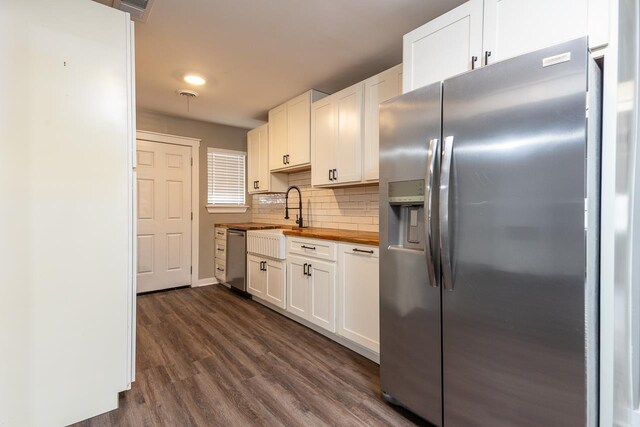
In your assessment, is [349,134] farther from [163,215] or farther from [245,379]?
[163,215]

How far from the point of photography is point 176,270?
429 centimetres

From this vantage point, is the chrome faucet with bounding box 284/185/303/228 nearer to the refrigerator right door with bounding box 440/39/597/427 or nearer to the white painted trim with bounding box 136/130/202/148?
the white painted trim with bounding box 136/130/202/148

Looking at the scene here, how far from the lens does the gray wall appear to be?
13.9 feet

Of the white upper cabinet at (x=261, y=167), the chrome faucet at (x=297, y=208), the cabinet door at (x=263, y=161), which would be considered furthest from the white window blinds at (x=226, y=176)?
the chrome faucet at (x=297, y=208)

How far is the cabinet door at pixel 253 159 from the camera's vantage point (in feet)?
14.3

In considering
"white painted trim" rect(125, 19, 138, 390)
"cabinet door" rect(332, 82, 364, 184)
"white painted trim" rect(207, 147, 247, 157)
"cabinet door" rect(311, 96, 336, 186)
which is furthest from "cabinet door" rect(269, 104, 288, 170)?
"white painted trim" rect(125, 19, 138, 390)

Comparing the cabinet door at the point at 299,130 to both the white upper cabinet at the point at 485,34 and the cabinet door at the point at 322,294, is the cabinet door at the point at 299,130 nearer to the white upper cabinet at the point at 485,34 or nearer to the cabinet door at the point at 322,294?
the cabinet door at the point at 322,294

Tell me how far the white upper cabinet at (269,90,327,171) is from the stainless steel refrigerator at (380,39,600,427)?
1820mm

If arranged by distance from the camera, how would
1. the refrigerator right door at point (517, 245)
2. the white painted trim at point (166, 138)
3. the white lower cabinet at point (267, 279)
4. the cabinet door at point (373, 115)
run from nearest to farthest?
the refrigerator right door at point (517, 245) → the cabinet door at point (373, 115) → the white lower cabinet at point (267, 279) → the white painted trim at point (166, 138)

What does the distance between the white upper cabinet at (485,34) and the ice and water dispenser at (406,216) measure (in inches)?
25.0

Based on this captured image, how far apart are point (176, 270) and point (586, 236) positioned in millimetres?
4426

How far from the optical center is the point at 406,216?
1.75 m

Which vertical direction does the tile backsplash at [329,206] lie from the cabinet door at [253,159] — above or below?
below

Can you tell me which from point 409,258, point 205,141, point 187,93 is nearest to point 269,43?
point 187,93
